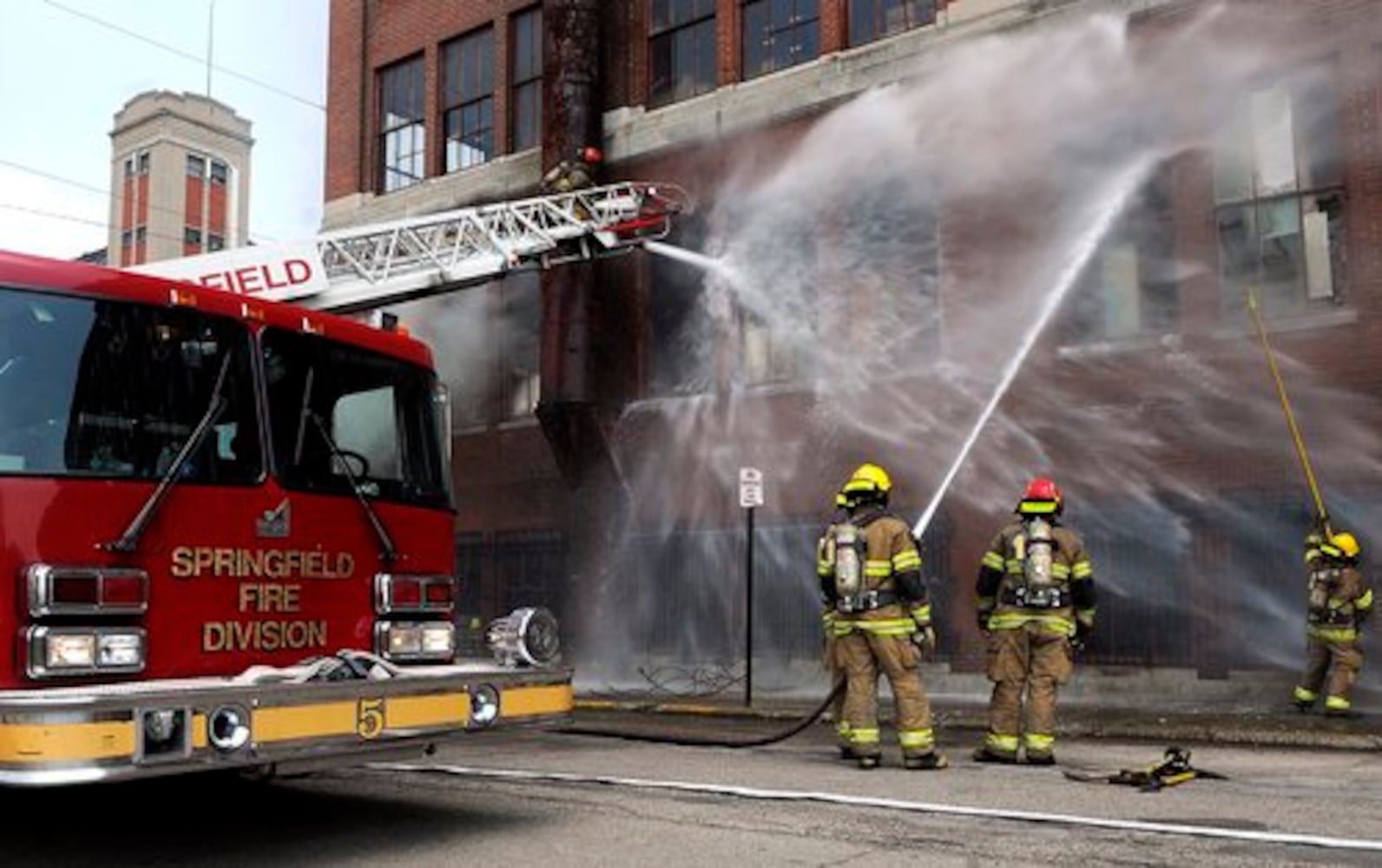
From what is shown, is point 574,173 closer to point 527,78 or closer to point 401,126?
point 527,78

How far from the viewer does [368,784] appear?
7.16m

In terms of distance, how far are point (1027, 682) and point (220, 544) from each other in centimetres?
494

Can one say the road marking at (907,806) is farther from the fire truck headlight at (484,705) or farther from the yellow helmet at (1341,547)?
the yellow helmet at (1341,547)

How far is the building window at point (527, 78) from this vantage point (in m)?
18.8

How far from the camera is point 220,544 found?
5.04 meters

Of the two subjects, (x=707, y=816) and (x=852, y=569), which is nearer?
(x=707, y=816)

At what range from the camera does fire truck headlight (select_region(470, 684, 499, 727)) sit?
212 inches

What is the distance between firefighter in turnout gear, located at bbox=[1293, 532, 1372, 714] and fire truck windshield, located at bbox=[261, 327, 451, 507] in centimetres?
766

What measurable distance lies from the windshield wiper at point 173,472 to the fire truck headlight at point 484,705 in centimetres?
143

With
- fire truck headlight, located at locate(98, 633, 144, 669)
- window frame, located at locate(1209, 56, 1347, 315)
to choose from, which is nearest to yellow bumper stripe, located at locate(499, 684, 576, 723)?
fire truck headlight, located at locate(98, 633, 144, 669)

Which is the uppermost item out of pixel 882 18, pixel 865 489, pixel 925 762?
pixel 882 18

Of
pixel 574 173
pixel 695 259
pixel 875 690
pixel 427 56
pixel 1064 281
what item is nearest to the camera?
pixel 875 690

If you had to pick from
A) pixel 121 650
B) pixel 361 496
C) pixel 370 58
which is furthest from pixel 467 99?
pixel 121 650

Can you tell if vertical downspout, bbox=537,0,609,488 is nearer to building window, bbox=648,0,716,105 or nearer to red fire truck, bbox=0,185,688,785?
building window, bbox=648,0,716,105
